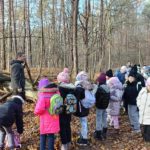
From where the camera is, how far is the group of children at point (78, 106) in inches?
292

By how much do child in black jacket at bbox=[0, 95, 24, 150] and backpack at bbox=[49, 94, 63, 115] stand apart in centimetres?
71

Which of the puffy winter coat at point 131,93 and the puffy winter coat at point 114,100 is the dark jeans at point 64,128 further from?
the puffy winter coat at point 131,93

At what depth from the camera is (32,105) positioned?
42.2 feet

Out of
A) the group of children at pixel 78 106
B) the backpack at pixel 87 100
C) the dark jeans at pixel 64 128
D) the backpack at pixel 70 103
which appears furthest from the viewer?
the backpack at pixel 87 100

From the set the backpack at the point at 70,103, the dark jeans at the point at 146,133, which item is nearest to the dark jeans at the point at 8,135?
the backpack at the point at 70,103

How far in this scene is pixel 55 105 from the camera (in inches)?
288

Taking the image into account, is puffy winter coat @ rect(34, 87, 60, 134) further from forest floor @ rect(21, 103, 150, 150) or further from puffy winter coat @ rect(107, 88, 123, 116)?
puffy winter coat @ rect(107, 88, 123, 116)

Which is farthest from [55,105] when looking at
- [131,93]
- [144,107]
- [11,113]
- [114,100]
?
[131,93]

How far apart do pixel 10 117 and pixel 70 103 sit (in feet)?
4.37

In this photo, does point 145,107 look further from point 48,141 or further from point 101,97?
point 48,141

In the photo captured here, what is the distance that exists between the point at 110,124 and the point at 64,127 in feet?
10.2

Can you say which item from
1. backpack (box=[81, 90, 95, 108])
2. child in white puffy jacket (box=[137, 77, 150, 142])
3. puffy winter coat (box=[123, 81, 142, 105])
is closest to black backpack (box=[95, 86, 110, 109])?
backpack (box=[81, 90, 95, 108])

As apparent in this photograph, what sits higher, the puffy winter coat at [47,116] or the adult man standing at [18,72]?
the adult man standing at [18,72]

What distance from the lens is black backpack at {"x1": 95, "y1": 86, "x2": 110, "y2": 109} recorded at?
9.02 metres
